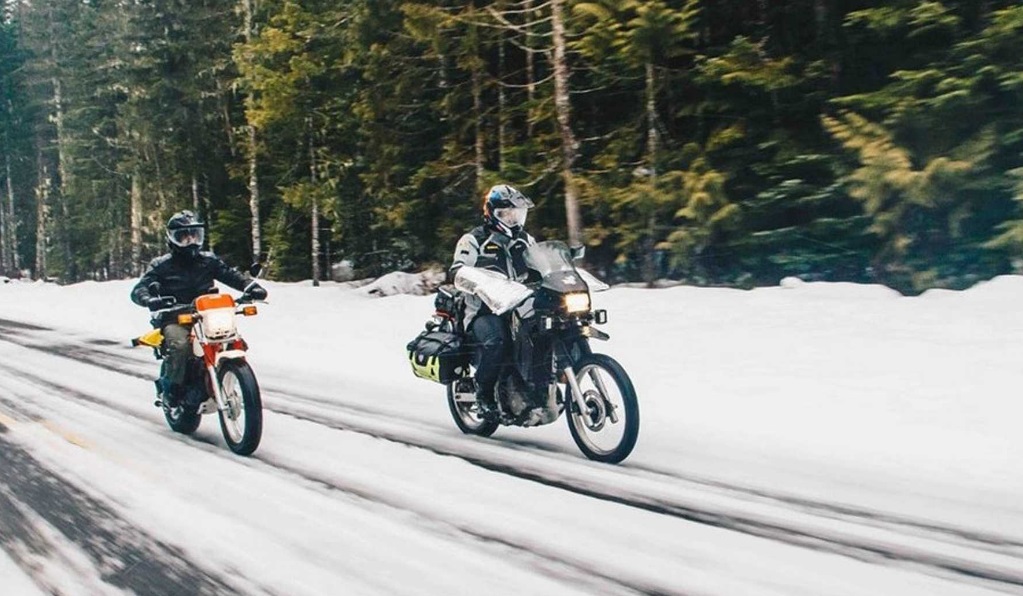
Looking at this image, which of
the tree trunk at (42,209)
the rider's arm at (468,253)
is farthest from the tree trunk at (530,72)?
the tree trunk at (42,209)

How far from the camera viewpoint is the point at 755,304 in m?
11.7

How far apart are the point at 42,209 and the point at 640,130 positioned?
48.9 meters

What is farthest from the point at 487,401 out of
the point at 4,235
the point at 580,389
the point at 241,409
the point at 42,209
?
the point at 4,235

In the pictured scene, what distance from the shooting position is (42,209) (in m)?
53.3

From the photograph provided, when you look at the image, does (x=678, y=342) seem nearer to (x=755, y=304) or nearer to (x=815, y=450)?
(x=755, y=304)

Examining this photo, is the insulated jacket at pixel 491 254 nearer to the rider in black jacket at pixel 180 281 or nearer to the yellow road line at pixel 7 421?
the rider in black jacket at pixel 180 281

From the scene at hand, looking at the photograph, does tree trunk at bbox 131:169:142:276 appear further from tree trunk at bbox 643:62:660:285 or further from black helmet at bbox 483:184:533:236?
black helmet at bbox 483:184:533:236

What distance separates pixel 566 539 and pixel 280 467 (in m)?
2.79

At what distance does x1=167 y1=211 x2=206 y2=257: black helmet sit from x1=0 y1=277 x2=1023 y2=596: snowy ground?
1.71 metres

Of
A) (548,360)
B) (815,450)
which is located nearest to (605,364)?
(548,360)

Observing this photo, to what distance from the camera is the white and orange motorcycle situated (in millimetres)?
6840

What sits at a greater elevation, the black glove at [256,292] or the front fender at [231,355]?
the black glove at [256,292]

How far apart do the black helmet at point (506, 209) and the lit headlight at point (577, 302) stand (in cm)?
100

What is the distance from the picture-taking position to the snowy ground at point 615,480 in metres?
4.18
